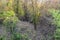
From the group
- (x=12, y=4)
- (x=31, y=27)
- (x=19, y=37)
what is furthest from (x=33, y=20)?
(x=19, y=37)

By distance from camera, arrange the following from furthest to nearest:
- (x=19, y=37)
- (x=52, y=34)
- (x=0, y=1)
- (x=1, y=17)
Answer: (x=0, y=1) → (x=1, y=17) → (x=52, y=34) → (x=19, y=37)

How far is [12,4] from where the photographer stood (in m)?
7.90

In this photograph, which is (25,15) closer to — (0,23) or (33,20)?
(33,20)

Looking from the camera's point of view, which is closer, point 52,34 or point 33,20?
point 52,34

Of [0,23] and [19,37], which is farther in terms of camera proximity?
[0,23]

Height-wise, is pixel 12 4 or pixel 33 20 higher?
pixel 12 4

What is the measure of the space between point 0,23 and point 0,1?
91 cm

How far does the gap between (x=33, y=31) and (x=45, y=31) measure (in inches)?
17.9

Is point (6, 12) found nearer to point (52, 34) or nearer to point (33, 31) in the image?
point (33, 31)

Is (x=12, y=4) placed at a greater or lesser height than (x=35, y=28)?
greater

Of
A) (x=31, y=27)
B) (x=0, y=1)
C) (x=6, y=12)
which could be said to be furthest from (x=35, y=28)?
(x=0, y=1)

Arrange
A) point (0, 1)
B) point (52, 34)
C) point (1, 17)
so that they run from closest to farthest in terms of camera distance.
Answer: point (52, 34), point (1, 17), point (0, 1)

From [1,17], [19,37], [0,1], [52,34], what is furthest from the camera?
[0,1]

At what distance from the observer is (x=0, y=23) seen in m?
7.55
